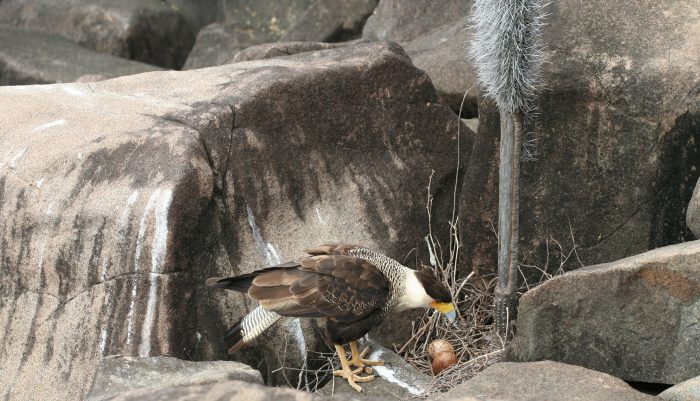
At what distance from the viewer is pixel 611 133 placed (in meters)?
5.54

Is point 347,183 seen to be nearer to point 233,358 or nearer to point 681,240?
point 233,358

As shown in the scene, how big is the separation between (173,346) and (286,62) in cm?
191

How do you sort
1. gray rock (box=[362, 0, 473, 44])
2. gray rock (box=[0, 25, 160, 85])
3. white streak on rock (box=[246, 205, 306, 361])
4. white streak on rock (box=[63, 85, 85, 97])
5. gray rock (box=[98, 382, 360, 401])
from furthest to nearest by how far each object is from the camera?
gray rock (box=[0, 25, 160, 85])
gray rock (box=[362, 0, 473, 44])
white streak on rock (box=[63, 85, 85, 97])
white streak on rock (box=[246, 205, 306, 361])
gray rock (box=[98, 382, 360, 401])

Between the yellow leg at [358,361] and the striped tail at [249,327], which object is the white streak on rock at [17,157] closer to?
the striped tail at [249,327]

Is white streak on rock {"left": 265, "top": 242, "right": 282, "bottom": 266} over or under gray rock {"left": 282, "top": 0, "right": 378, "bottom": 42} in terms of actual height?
under

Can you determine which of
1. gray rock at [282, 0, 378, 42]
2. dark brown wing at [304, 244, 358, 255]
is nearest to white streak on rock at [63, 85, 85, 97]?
dark brown wing at [304, 244, 358, 255]

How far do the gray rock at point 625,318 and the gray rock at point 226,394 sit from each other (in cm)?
171

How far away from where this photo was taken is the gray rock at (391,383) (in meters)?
5.08

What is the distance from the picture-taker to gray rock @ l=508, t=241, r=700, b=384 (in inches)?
170

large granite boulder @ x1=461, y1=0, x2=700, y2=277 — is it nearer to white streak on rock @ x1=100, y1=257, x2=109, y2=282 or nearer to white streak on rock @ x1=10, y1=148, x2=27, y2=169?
white streak on rock @ x1=100, y1=257, x2=109, y2=282

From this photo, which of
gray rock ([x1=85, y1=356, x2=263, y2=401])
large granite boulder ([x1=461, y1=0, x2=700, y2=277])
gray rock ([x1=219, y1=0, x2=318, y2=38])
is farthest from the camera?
gray rock ([x1=219, y1=0, x2=318, y2=38])

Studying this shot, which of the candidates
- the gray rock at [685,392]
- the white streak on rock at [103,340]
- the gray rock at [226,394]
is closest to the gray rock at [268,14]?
the white streak on rock at [103,340]

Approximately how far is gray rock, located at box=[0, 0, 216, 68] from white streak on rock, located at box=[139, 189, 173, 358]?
6.77 m

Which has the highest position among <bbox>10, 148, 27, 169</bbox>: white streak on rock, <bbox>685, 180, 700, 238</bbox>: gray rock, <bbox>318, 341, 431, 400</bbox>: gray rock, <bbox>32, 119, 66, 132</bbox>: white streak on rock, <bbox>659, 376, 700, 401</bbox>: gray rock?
<bbox>32, 119, 66, 132</bbox>: white streak on rock
